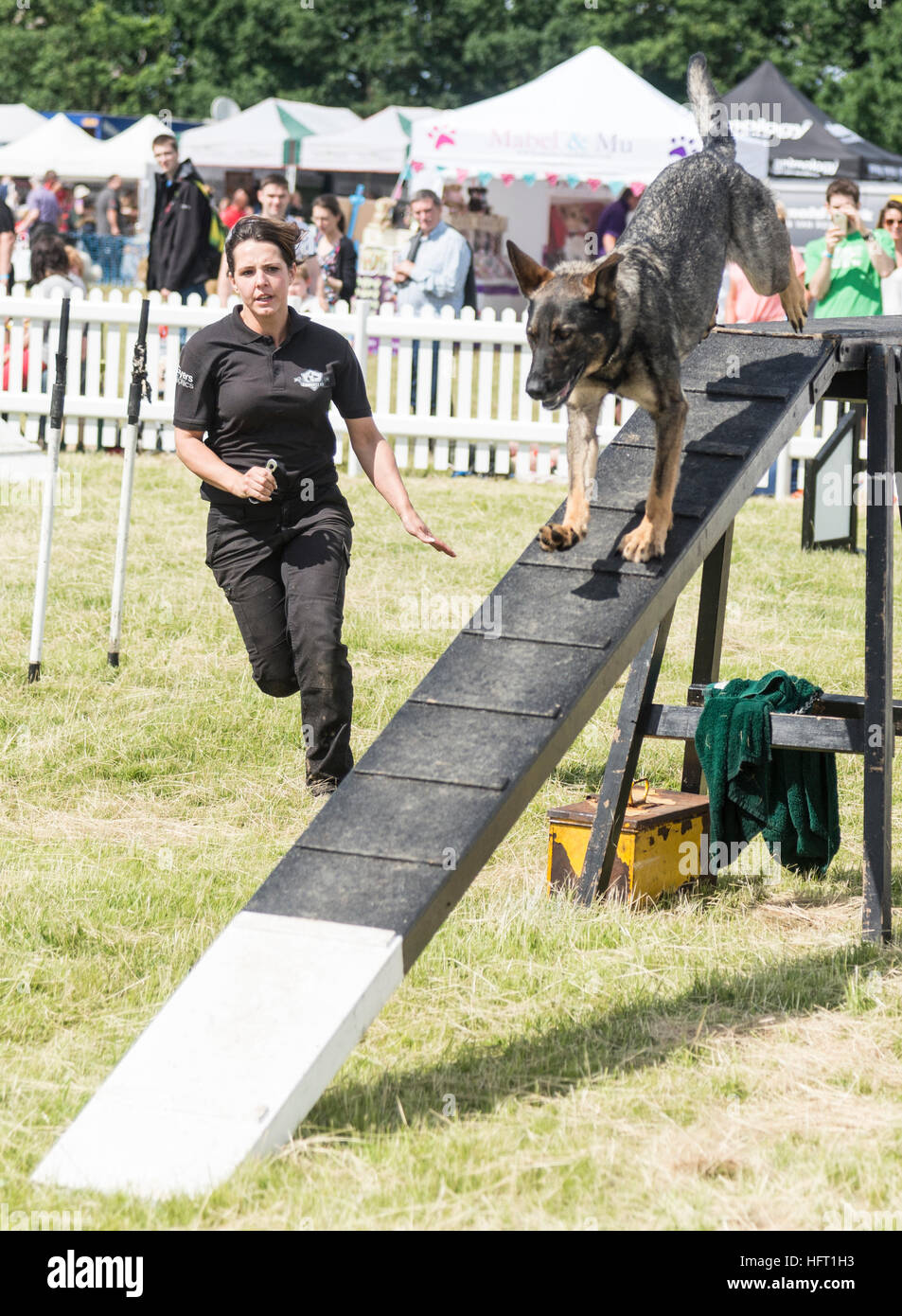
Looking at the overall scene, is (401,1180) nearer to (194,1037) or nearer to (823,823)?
(194,1037)

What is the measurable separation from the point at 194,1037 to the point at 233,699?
383cm

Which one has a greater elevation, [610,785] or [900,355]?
[900,355]

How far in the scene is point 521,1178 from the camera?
316cm

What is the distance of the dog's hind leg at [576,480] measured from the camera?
4.31 meters

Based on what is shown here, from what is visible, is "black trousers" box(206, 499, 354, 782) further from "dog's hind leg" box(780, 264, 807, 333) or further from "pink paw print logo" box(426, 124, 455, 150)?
"pink paw print logo" box(426, 124, 455, 150)

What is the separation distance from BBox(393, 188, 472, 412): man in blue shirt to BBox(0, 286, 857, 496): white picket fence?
0.68 ft

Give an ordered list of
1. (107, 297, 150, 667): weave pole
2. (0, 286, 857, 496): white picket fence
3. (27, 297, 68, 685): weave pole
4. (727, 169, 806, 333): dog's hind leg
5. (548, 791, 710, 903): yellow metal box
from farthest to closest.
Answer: (0, 286, 857, 496): white picket fence < (107, 297, 150, 667): weave pole < (27, 297, 68, 685): weave pole < (548, 791, 710, 903): yellow metal box < (727, 169, 806, 333): dog's hind leg

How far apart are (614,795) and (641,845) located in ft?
0.69

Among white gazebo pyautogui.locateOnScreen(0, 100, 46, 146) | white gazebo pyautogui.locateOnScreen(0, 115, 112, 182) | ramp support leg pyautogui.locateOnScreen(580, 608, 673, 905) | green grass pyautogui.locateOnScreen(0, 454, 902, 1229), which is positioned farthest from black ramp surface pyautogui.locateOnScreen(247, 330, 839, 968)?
white gazebo pyautogui.locateOnScreen(0, 100, 46, 146)

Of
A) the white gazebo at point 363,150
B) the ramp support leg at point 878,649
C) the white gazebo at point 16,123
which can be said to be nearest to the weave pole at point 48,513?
the ramp support leg at point 878,649

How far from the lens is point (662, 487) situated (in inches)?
165

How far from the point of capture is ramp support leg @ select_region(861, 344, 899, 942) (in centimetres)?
462

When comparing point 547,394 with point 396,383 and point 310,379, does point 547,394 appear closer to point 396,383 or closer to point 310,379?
point 310,379
